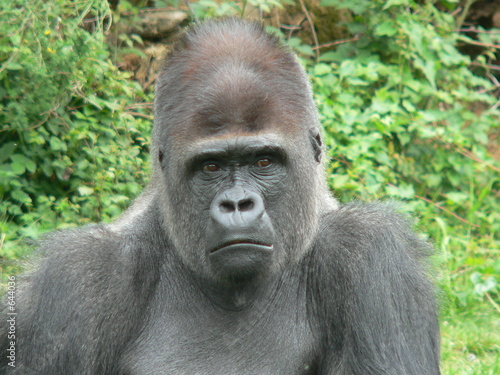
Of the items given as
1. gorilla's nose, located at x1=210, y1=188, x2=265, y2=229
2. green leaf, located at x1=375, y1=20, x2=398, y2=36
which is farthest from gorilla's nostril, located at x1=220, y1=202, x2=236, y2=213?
green leaf, located at x1=375, y1=20, x2=398, y2=36

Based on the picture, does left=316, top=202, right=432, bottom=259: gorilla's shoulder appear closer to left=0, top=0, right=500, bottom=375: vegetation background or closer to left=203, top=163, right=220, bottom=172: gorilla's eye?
left=203, top=163, right=220, bottom=172: gorilla's eye

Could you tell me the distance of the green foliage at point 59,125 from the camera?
17.9 ft

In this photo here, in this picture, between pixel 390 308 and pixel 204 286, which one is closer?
pixel 390 308

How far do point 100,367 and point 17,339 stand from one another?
1.66 feet

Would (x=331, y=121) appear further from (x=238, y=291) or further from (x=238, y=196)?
(x=238, y=196)

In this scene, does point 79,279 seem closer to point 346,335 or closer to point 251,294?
point 251,294

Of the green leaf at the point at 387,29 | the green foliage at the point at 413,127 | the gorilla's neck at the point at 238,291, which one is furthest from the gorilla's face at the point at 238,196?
the green leaf at the point at 387,29

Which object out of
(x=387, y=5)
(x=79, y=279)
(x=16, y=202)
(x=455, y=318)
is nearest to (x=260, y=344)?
(x=79, y=279)

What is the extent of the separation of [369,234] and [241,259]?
0.73 meters

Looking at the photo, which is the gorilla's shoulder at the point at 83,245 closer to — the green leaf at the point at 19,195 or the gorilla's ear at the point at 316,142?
the gorilla's ear at the point at 316,142

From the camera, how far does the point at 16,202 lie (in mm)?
5664

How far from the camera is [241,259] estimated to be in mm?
3209

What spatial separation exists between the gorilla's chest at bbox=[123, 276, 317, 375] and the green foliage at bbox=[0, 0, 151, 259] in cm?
198

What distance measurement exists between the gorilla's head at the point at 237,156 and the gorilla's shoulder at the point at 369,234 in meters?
0.10
